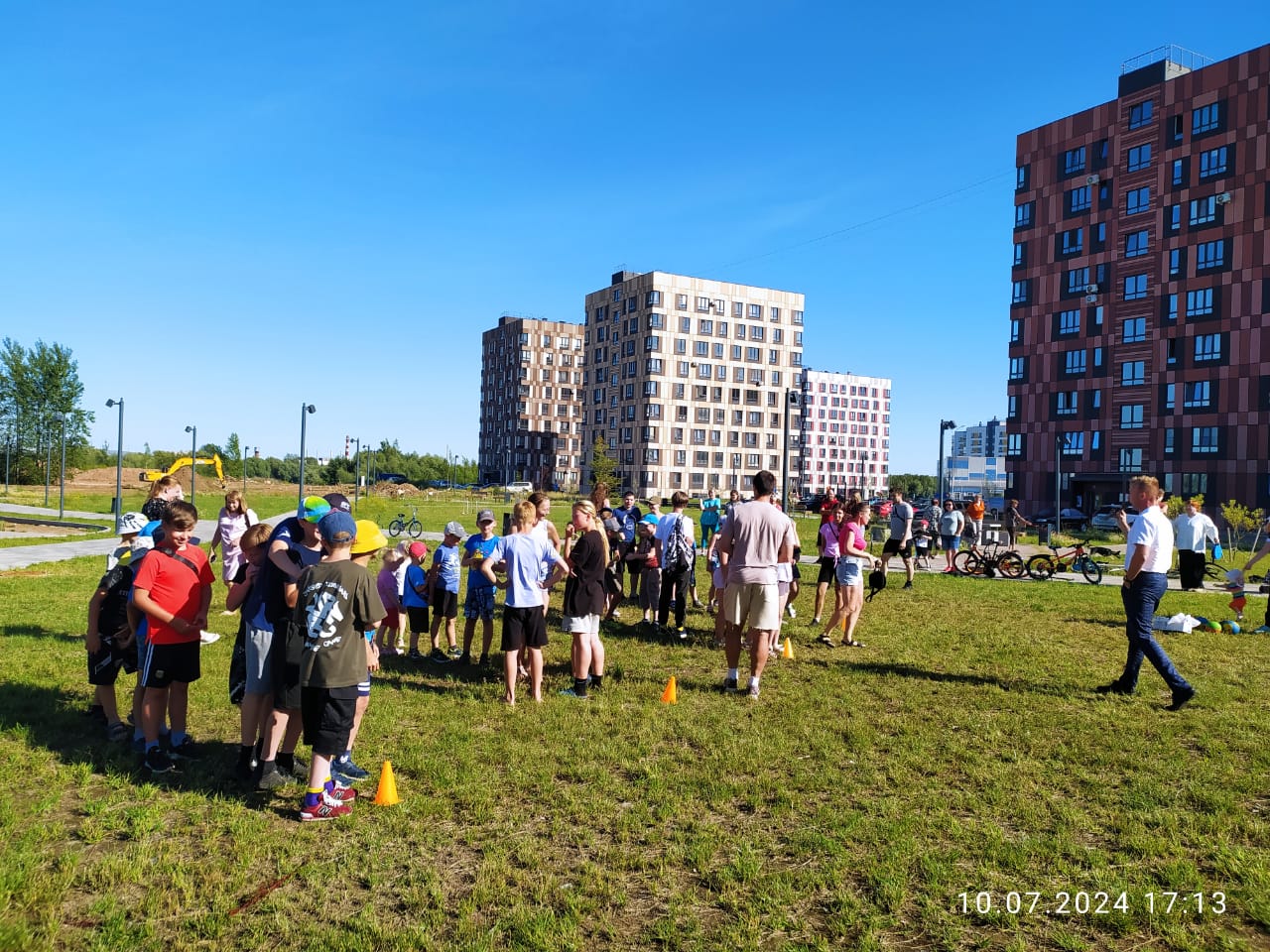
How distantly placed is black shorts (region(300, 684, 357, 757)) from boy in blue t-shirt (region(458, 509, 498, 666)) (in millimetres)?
3486

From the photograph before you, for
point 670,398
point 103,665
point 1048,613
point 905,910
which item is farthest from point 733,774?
point 670,398

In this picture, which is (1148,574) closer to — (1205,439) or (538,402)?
(1205,439)

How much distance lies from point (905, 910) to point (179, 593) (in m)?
5.12

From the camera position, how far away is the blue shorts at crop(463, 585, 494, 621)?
30.7ft

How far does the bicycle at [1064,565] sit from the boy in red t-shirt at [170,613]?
19308 millimetres

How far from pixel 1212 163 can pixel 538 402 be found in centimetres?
8958

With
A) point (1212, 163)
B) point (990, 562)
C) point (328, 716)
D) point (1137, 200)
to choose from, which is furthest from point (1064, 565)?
point (1137, 200)

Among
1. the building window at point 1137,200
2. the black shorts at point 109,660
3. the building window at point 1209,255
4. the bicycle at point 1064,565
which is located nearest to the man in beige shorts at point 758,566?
the black shorts at point 109,660

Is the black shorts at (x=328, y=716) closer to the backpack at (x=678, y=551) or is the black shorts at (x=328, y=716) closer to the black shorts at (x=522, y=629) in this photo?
the black shorts at (x=522, y=629)

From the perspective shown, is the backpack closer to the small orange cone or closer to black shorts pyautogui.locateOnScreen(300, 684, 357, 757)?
the small orange cone

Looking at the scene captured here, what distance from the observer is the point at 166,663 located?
5.84 meters

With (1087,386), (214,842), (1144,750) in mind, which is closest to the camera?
(214,842)

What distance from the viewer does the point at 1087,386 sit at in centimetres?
6038

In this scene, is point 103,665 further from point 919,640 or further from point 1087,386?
point 1087,386
